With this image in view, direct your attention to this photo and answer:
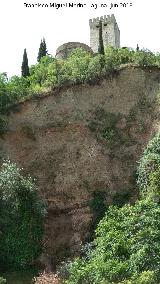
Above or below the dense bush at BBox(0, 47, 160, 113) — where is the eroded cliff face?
below

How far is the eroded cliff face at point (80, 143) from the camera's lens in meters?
29.1

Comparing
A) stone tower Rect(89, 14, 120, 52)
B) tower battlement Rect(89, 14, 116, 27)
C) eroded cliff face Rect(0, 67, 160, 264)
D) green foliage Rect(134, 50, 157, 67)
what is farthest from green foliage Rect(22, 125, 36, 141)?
Result: tower battlement Rect(89, 14, 116, 27)

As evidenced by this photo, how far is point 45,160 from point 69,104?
3.88 m

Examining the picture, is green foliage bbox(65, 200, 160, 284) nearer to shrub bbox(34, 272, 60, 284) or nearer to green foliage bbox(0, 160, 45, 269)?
shrub bbox(34, 272, 60, 284)

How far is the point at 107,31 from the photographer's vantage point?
181 ft

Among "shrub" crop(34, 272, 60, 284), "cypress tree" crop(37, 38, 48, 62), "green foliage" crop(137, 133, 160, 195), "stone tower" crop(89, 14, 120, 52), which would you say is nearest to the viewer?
"shrub" crop(34, 272, 60, 284)

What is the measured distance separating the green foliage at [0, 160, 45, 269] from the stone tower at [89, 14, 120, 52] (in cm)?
2888

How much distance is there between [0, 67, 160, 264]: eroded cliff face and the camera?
95.3 feet

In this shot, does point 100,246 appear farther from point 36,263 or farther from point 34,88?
point 34,88

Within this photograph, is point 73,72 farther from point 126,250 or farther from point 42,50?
point 42,50

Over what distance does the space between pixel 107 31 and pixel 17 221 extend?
3236cm

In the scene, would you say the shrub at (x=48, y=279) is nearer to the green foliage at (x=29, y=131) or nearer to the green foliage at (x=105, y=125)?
the green foliage at (x=105, y=125)

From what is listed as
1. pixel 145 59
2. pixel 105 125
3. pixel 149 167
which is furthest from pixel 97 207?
pixel 145 59

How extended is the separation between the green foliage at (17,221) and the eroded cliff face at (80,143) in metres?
1.53
